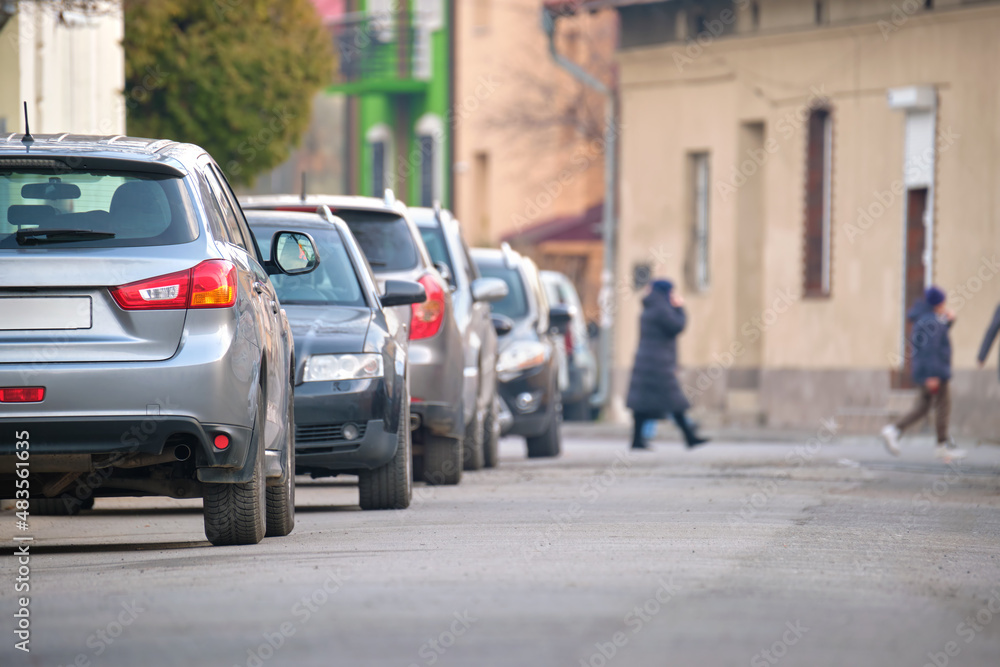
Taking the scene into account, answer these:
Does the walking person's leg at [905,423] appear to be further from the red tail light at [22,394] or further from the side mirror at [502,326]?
the red tail light at [22,394]

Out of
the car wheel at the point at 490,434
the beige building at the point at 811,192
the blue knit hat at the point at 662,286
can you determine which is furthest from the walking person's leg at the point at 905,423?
the car wheel at the point at 490,434

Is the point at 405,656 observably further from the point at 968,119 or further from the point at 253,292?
the point at 968,119

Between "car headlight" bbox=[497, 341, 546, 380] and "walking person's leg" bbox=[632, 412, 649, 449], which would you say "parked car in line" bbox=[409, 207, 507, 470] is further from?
"walking person's leg" bbox=[632, 412, 649, 449]

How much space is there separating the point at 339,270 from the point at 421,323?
1.31m

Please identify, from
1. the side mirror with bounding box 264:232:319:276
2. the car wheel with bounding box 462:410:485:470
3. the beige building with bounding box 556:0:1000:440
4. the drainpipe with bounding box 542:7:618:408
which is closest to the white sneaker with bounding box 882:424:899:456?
the beige building with bounding box 556:0:1000:440

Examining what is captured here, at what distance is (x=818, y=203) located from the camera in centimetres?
2702

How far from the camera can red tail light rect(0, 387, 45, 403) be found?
785 centimetres

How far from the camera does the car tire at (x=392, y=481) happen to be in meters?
11.2

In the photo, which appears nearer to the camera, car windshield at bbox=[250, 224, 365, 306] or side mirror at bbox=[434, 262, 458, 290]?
car windshield at bbox=[250, 224, 365, 306]

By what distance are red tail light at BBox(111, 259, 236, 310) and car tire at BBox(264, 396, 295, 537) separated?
1309mm

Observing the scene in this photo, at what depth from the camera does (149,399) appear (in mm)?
7953

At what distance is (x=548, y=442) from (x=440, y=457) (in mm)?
5370

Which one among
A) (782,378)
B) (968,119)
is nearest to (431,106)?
(782,378)

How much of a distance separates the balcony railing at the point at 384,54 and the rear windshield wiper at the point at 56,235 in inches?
1471
